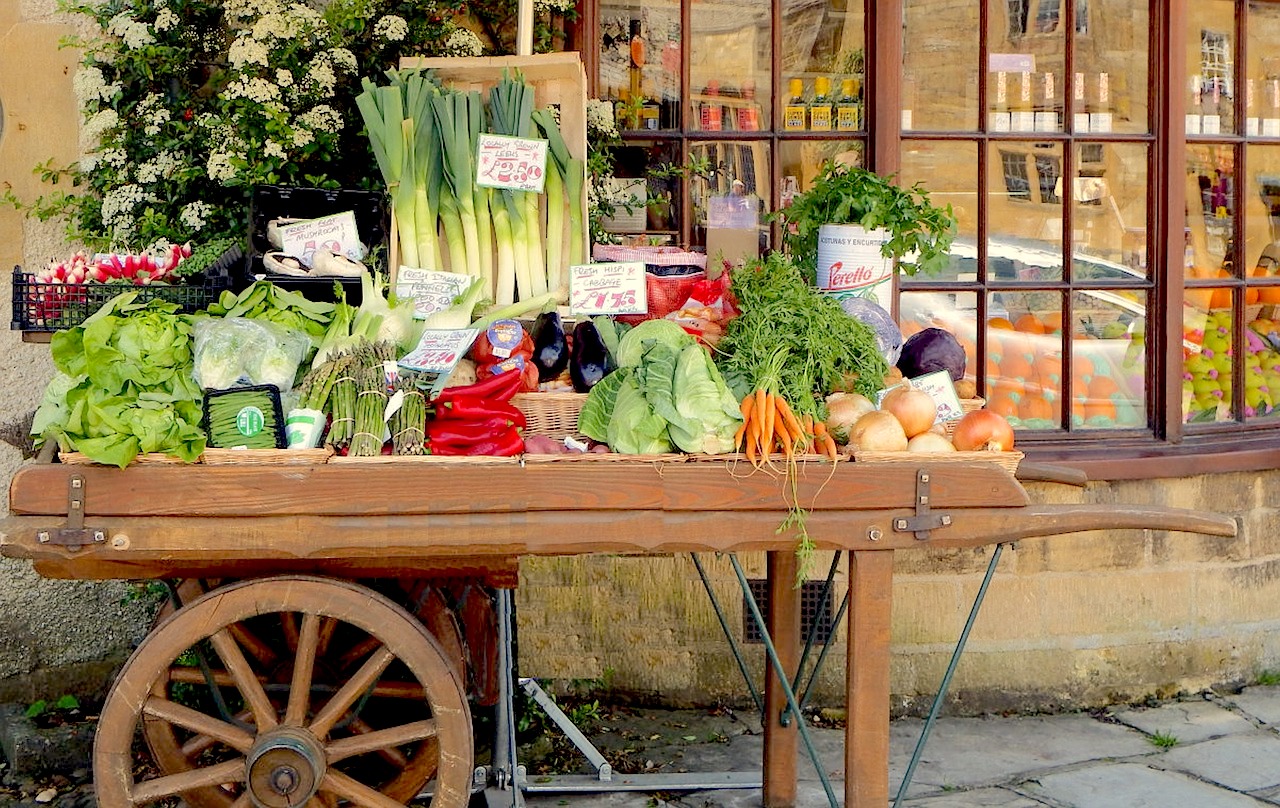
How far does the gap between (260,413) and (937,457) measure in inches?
65.5

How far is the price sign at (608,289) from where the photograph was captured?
13.3ft

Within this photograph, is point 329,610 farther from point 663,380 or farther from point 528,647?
point 528,647

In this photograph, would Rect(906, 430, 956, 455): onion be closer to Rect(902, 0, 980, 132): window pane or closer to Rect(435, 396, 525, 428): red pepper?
Rect(435, 396, 525, 428): red pepper

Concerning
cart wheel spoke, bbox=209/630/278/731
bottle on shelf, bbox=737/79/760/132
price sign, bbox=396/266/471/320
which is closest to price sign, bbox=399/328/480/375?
price sign, bbox=396/266/471/320

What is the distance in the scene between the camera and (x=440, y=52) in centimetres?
501

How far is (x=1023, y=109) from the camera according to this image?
5488 mm

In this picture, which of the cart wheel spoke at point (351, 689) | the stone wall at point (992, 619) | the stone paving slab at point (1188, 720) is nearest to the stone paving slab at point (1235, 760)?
the stone paving slab at point (1188, 720)

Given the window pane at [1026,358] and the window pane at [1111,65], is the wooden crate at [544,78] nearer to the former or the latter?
the window pane at [1026,358]

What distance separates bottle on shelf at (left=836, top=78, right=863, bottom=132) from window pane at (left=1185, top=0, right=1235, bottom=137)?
56.1 inches

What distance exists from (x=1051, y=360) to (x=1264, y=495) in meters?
1.08

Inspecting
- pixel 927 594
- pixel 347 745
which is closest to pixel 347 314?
pixel 347 745

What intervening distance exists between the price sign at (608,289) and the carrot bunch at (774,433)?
0.73 metres

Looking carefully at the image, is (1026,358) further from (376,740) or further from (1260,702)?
(376,740)

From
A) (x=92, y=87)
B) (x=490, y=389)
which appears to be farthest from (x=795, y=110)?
(x=92, y=87)
